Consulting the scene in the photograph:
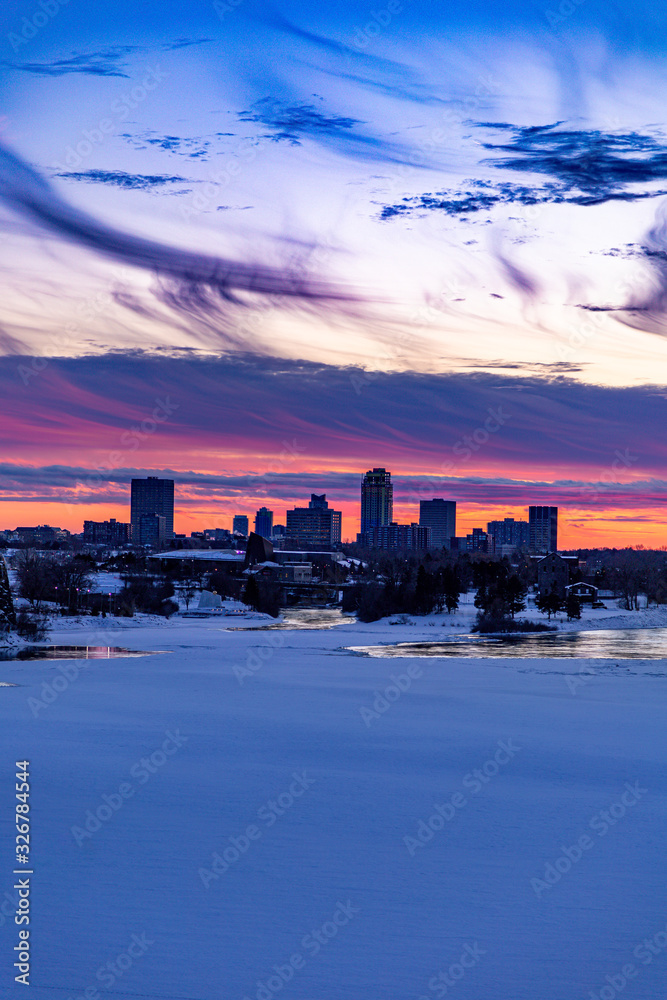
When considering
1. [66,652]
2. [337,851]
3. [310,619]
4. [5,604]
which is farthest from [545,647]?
[337,851]

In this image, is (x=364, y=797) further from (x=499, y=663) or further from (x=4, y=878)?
(x=499, y=663)

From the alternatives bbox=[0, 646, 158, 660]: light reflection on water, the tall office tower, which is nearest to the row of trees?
bbox=[0, 646, 158, 660]: light reflection on water

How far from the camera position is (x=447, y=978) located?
8242 mm

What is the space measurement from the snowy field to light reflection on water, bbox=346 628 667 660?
20738 millimetres

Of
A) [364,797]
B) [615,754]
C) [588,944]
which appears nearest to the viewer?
[588,944]

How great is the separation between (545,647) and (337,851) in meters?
40.6

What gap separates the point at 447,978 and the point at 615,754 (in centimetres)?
1089

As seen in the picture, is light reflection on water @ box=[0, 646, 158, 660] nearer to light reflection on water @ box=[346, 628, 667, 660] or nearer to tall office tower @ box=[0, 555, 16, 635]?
tall office tower @ box=[0, 555, 16, 635]

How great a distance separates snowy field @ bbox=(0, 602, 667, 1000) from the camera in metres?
8.31

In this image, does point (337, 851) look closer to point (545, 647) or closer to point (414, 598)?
point (545, 647)

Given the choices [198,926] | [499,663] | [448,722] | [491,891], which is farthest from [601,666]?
[198,926]

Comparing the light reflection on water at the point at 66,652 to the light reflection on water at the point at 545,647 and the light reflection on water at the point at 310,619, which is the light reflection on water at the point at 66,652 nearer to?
the light reflection on water at the point at 545,647

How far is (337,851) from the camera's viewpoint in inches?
447

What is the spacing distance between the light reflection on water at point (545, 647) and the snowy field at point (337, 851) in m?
20.7
